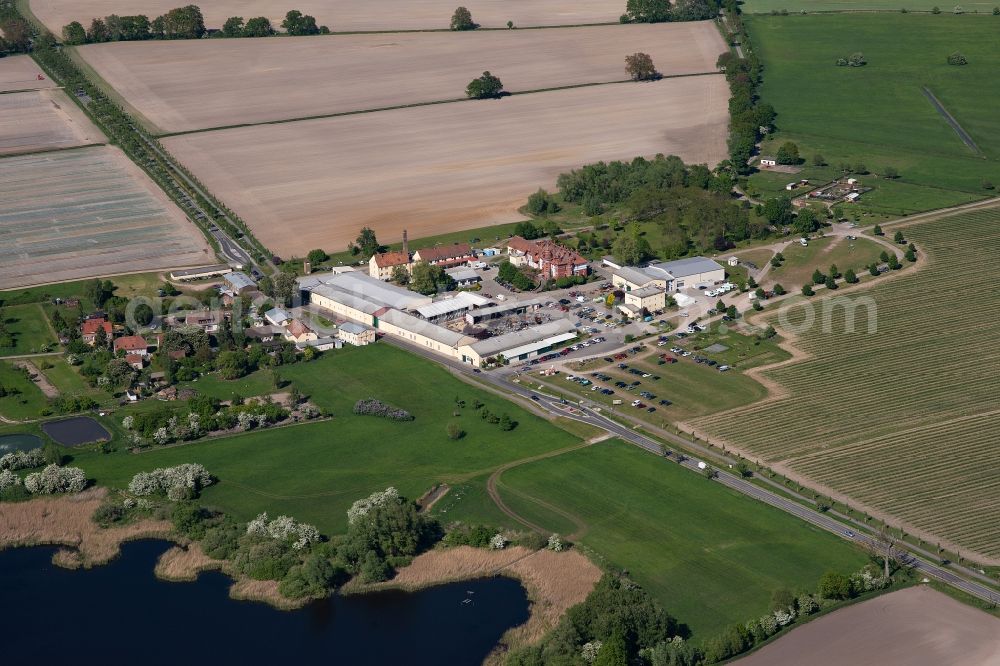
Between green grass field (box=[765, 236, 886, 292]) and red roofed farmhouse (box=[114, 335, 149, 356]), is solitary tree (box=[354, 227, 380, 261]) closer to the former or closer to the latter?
red roofed farmhouse (box=[114, 335, 149, 356])

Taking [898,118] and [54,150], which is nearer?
[54,150]

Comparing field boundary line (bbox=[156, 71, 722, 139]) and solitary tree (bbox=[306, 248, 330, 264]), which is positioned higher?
field boundary line (bbox=[156, 71, 722, 139])

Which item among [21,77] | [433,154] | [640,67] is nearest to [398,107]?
[433,154]

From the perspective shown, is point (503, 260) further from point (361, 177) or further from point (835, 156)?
point (835, 156)

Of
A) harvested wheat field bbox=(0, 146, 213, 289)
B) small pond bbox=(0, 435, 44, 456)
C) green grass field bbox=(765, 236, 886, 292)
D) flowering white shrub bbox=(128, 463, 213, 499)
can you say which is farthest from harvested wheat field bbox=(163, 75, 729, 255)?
flowering white shrub bbox=(128, 463, 213, 499)

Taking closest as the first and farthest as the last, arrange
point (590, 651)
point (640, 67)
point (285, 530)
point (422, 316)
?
point (590, 651)
point (285, 530)
point (422, 316)
point (640, 67)

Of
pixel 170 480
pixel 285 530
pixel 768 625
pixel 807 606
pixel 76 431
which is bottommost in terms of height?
pixel 768 625

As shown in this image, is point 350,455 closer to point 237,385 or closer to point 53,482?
point 237,385
